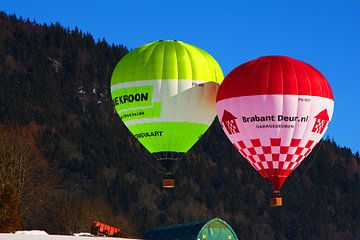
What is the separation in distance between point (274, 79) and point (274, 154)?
13.5ft

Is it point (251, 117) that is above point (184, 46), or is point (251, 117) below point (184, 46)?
below

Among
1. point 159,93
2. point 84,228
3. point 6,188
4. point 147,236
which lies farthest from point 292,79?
point 84,228

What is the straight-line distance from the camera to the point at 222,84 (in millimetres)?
61719

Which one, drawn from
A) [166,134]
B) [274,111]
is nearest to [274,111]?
[274,111]

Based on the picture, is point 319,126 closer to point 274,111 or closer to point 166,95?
point 274,111

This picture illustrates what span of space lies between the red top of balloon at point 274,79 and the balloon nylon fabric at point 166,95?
262 cm

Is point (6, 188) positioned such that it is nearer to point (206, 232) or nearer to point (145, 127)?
point (145, 127)

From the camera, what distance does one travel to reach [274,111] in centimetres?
5981

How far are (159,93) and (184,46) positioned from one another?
419cm

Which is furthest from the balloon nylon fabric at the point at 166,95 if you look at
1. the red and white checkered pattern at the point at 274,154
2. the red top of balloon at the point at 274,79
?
the red and white checkered pattern at the point at 274,154

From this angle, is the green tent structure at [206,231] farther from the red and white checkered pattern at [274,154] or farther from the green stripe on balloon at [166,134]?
the red and white checkered pattern at [274,154]

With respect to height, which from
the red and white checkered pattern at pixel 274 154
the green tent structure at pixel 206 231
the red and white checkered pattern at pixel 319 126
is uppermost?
the red and white checkered pattern at pixel 319 126

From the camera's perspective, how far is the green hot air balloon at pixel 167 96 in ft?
209

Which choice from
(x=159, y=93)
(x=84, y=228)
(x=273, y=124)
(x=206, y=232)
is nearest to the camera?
(x=273, y=124)
